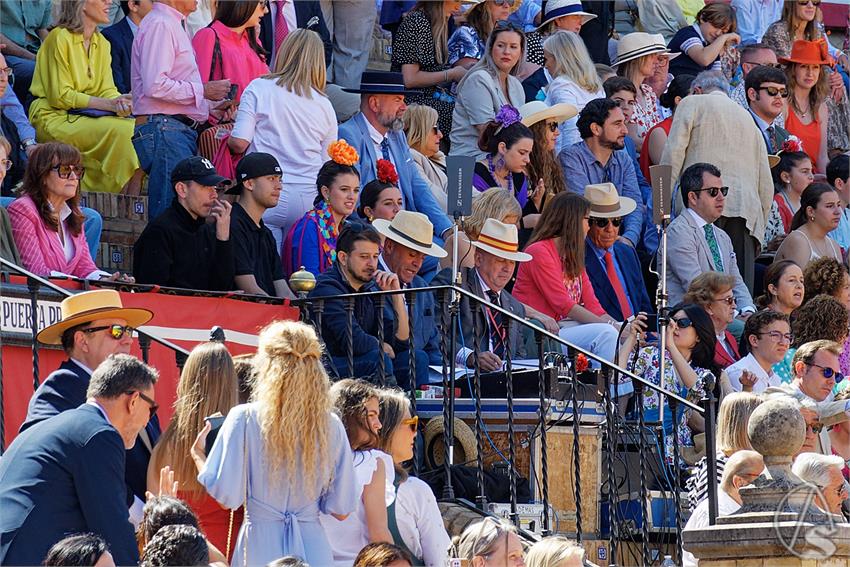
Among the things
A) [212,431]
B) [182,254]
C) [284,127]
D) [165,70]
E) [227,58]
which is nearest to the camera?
[212,431]

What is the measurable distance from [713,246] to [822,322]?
5.03 feet

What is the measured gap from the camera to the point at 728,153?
1430cm

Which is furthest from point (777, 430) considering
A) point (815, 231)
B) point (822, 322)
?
point (815, 231)

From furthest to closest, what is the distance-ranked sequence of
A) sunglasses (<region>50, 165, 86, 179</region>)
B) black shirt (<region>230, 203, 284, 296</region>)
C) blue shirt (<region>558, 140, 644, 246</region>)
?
blue shirt (<region>558, 140, 644, 246</region>) < black shirt (<region>230, 203, 284, 296</region>) < sunglasses (<region>50, 165, 86, 179</region>)

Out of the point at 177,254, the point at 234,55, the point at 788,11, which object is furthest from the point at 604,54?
the point at 177,254

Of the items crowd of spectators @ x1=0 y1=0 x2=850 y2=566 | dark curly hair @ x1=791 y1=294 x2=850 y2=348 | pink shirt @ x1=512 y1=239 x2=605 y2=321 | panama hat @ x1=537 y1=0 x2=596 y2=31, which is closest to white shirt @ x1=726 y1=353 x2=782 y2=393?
crowd of spectators @ x1=0 y1=0 x2=850 y2=566

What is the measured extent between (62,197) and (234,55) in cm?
321

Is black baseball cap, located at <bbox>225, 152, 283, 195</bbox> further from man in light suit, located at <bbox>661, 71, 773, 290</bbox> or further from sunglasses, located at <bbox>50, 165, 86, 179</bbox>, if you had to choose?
man in light suit, located at <bbox>661, 71, 773, 290</bbox>

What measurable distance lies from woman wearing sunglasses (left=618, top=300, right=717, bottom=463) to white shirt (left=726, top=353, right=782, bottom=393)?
0.46ft

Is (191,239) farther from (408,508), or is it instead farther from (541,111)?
(541,111)

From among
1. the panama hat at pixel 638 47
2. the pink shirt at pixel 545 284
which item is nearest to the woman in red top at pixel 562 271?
the pink shirt at pixel 545 284

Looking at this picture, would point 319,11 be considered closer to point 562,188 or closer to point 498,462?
point 562,188

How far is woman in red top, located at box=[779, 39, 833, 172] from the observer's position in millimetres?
16984

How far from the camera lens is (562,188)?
13.5 m
